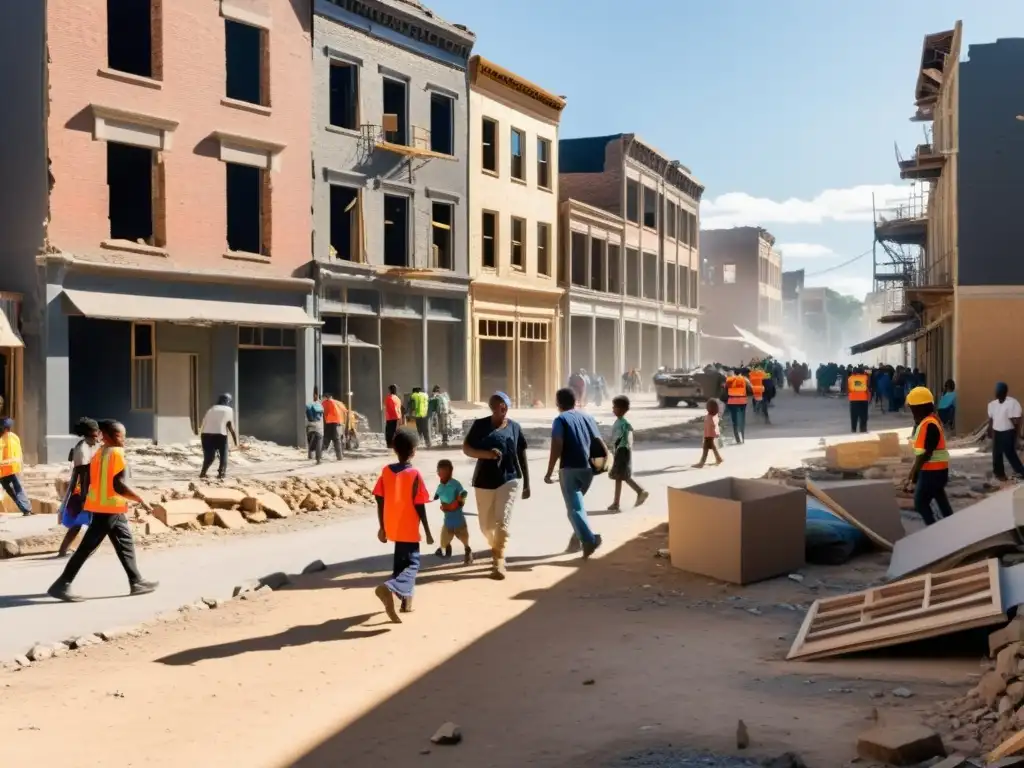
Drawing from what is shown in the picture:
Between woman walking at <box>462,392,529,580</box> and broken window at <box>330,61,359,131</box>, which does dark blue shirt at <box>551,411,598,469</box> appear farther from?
broken window at <box>330,61,359,131</box>

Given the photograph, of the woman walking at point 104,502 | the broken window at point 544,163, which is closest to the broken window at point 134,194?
the woman walking at point 104,502

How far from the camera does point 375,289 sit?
2919 centimetres

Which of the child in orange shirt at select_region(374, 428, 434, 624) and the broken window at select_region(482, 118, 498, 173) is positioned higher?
the broken window at select_region(482, 118, 498, 173)

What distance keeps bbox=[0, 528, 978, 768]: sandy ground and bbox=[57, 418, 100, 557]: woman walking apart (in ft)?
6.86

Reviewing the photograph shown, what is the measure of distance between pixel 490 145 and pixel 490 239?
10.2 feet

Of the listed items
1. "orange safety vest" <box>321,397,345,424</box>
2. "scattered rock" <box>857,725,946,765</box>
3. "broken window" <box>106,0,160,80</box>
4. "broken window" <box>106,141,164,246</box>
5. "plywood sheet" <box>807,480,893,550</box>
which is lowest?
"scattered rock" <box>857,725,946,765</box>

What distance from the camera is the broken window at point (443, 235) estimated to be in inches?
1264

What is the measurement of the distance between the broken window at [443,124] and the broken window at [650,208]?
835 inches

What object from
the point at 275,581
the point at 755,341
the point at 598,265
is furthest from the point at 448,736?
the point at 755,341

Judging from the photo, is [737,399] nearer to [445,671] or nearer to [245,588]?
[245,588]

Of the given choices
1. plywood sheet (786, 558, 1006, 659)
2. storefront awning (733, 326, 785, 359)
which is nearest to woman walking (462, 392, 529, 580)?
plywood sheet (786, 558, 1006, 659)

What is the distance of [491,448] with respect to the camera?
1022cm

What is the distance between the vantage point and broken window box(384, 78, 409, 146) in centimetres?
3002

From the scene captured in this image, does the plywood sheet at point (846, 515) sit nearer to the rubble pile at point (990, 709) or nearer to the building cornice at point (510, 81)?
the rubble pile at point (990, 709)
